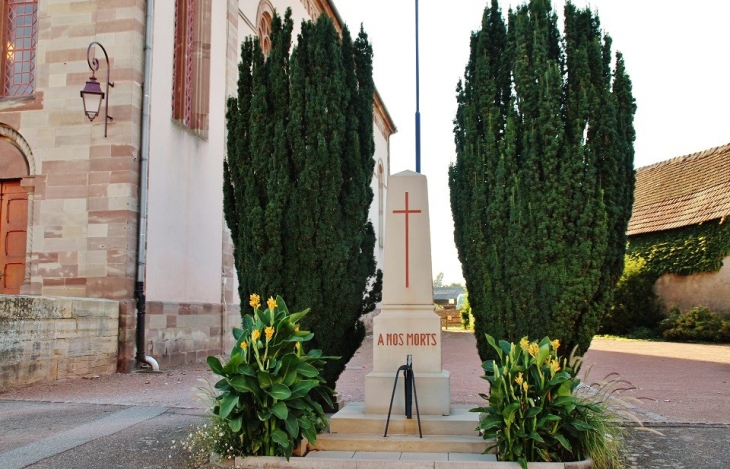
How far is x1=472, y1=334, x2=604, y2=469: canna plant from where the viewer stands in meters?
5.09

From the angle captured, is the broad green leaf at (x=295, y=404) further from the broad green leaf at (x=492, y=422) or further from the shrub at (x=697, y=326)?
the shrub at (x=697, y=326)

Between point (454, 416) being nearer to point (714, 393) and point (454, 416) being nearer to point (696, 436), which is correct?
point (696, 436)

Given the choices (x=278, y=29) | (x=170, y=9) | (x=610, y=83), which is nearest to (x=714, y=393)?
(x=610, y=83)

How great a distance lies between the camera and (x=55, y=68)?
11.4 meters

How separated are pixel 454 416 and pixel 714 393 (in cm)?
538

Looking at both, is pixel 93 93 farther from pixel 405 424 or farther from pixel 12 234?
pixel 405 424

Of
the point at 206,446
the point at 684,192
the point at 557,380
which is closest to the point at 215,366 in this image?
the point at 206,446

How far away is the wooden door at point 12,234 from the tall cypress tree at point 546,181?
7963 millimetres

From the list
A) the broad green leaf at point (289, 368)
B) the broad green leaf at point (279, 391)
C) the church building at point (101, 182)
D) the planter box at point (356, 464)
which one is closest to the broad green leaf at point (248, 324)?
the broad green leaf at point (289, 368)

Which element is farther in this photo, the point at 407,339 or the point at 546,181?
the point at 546,181

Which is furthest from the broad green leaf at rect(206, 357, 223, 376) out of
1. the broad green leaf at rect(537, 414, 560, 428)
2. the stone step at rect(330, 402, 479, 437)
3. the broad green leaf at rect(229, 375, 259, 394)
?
the broad green leaf at rect(537, 414, 560, 428)

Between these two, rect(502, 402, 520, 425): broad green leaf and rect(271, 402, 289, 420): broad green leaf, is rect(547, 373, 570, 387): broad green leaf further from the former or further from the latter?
rect(271, 402, 289, 420): broad green leaf

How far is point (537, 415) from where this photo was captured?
5.16 m

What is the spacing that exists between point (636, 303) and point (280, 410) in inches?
817
